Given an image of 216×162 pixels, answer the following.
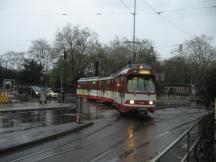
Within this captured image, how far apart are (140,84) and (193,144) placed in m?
18.2

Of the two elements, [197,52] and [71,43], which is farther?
[197,52]

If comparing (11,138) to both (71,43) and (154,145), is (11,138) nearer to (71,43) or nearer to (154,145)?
(154,145)

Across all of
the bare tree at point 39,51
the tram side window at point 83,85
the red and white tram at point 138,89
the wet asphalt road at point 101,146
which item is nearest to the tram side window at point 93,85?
the tram side window at point 83,85

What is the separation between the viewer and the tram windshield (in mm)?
27078

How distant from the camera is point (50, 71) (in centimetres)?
10738

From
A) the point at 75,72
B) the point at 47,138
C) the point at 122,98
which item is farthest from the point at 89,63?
the point at 47,138

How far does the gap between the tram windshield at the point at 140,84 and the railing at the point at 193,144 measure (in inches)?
580

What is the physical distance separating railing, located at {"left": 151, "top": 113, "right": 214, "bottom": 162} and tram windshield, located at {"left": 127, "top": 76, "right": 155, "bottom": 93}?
48.3 ft

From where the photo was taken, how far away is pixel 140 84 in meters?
27.2

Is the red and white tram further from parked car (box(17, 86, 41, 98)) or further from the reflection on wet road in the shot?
parked car (box(17, 86, 41, 98))

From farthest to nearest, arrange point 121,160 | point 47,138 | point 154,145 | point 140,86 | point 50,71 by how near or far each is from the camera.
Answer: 1. point 50,71
2. point 140,86
3. point 47,138
4. point 154,145
5. point 121,160

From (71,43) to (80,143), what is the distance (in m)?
77.4

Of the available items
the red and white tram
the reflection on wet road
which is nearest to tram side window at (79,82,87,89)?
the red and white tram

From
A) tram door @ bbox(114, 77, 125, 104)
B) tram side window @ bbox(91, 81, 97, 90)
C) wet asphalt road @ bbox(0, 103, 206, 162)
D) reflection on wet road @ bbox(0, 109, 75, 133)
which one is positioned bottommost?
wet asphalt road @ bbox(0, 103, 206, 162)
